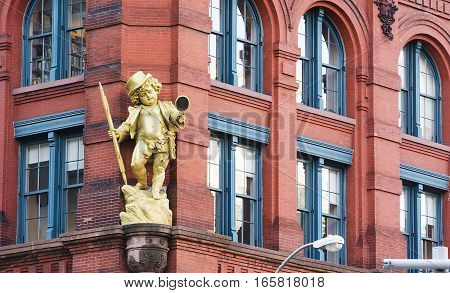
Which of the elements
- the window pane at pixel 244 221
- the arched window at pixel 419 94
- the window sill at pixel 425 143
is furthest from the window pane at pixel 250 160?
the arched window at pixel 419 94

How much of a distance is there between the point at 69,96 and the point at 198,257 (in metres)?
5.54

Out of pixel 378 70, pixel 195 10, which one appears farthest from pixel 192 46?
pixel 378 70

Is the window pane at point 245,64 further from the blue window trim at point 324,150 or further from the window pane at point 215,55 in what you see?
the blue window trim at point 324,150

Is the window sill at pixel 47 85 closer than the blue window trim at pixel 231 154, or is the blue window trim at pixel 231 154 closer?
the window sill at pixel 47 85

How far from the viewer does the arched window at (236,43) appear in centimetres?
4988

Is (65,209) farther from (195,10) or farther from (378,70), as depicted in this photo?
(378,70)

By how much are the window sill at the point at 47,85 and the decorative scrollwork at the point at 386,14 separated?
9.87 m

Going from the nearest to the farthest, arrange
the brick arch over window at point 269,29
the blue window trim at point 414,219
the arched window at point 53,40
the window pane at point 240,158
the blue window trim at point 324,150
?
the arched window at point 53,40 < the window pane at point 240,158 < the brick arch over window at point 269,29 < the blue window trim at point 324,150 < the blue window trim at point 414,219

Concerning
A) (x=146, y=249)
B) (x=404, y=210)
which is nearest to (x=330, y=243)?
(x=146, y=249)

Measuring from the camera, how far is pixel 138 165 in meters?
46.2

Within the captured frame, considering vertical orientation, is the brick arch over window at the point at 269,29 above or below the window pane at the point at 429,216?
above

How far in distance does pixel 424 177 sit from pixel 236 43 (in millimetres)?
8054

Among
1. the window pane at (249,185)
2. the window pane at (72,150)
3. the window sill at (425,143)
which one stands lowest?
the window pane at (249,185)

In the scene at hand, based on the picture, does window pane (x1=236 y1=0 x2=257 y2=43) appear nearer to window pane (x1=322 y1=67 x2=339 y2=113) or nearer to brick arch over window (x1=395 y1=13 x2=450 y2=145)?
window pane (x1=322 y1=67 x2=339 y2=113)
